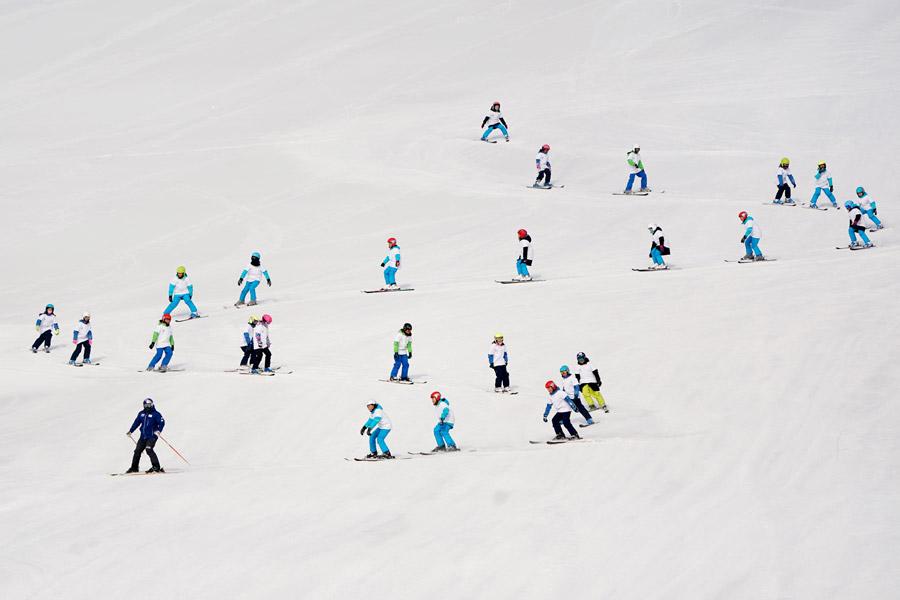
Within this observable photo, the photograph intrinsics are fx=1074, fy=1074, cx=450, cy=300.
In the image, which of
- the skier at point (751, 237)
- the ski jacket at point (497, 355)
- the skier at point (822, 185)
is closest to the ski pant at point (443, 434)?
the ski jacket at point (497, 355)

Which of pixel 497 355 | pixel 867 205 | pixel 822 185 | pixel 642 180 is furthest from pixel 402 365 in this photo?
pixel 642 180

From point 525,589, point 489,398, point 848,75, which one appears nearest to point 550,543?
point 525,589

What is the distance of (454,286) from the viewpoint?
29094mm

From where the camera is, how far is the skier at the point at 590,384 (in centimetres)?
1955

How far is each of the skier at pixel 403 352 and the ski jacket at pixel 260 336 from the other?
268 centimetres

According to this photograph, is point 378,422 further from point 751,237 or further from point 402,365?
point 751,237

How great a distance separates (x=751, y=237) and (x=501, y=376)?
1026 centimetres

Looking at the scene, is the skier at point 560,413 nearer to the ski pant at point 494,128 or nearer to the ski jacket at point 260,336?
the ski jacket at point 260,336

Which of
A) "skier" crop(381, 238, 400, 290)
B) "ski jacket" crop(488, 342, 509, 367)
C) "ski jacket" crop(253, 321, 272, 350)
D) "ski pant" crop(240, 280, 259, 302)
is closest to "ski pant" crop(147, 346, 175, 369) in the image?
"ski jacket" crop(253, 321, 272, 350)

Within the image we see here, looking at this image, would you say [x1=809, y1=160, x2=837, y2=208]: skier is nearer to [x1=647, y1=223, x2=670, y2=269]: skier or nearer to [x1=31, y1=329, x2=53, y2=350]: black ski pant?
[x1=647, y1=223, x2=670, y2=269]: skier

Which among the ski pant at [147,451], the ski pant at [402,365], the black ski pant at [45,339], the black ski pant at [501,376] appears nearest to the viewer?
the ski pant at [147,451]

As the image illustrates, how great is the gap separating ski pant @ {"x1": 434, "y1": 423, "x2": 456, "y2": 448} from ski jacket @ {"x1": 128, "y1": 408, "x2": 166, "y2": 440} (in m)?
4.47

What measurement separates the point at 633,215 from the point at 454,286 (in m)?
8.03

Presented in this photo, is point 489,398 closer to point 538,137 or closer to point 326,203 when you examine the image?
point 326,203
